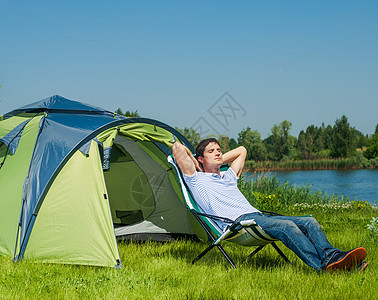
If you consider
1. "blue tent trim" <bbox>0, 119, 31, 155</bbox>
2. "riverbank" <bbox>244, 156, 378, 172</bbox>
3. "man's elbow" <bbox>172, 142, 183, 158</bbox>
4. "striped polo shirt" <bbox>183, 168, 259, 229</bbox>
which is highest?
"blue tent trim" <bbox>0, 119, 31, 155</bbox>

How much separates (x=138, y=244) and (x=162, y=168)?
39.2 inches

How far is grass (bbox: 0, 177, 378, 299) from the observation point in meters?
3.03

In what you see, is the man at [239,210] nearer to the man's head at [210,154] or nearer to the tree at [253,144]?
the man's head at [210,154]

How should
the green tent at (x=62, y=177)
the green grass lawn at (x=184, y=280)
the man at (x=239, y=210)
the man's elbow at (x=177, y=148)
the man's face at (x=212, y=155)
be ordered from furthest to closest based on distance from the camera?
the man's face at (x=212, y=155) < the man's elbow at (x=177, y=148) < the green tent at (x=62, y=177) < the man at (x=239, y=210) < the green grass lawn at (x=184, y=280)

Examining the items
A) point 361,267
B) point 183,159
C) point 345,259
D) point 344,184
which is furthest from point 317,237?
point 344,184

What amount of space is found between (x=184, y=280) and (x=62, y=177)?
1.59m

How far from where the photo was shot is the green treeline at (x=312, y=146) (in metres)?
29.3

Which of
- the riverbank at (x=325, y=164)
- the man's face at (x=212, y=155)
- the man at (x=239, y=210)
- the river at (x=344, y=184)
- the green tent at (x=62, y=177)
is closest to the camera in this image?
the man at (x=239, y=210)

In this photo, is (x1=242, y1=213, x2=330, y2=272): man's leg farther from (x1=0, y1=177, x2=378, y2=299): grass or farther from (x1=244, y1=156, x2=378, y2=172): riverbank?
(x1=244, y1=156, x2=378, y2=172): riverbank

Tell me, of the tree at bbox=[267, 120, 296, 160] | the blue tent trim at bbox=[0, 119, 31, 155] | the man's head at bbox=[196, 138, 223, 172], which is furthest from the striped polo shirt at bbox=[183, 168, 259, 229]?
the tree at bbox=[267, 120, 296, 160]

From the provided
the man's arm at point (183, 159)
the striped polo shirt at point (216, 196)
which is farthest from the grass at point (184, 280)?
the man's arm at point (183, 159)

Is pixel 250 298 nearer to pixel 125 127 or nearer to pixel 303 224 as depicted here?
pixel 303 224

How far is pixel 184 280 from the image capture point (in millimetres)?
3410

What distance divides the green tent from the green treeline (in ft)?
61.9
